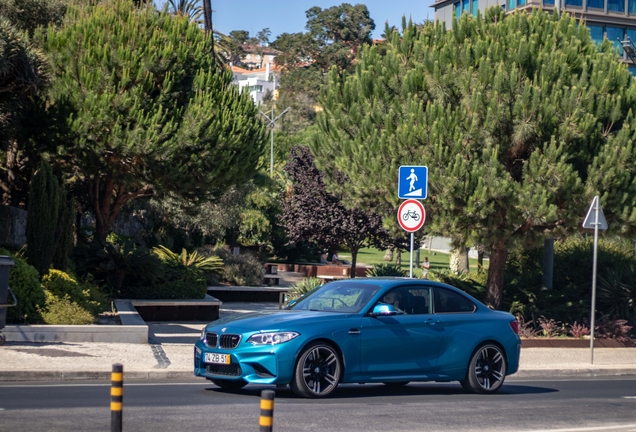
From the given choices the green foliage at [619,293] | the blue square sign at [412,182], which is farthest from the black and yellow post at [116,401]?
the green foliage at [619,293]

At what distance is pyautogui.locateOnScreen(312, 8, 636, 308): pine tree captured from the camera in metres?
18.4

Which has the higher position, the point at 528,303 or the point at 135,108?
the point at 135,108

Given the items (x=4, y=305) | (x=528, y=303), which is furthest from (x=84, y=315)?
(x=528, y=303)

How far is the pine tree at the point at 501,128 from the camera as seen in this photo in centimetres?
1839

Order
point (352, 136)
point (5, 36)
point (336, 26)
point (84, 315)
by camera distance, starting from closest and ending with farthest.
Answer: point (84, 315), point (5, 36), point (352, 136), point (336, 26)

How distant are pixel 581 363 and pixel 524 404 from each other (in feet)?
20.4

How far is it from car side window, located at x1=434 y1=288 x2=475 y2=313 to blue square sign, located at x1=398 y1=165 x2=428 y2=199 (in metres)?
4.17

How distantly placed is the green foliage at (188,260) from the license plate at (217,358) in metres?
14.2

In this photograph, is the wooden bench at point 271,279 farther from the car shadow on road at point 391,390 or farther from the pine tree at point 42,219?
the car shadow on road at point 391,390

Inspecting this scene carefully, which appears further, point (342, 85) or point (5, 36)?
point (342, 85)

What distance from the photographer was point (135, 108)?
73.6 ft

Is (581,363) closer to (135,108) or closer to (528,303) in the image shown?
(528,303)

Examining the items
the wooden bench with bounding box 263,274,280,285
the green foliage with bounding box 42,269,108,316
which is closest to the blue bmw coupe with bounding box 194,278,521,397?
the green foliage with bounding box 42,269,108,316

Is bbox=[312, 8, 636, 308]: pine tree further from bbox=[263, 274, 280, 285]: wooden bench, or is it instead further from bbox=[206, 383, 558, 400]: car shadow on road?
bbox=[263, 274, 280, 285]: wooden bench
